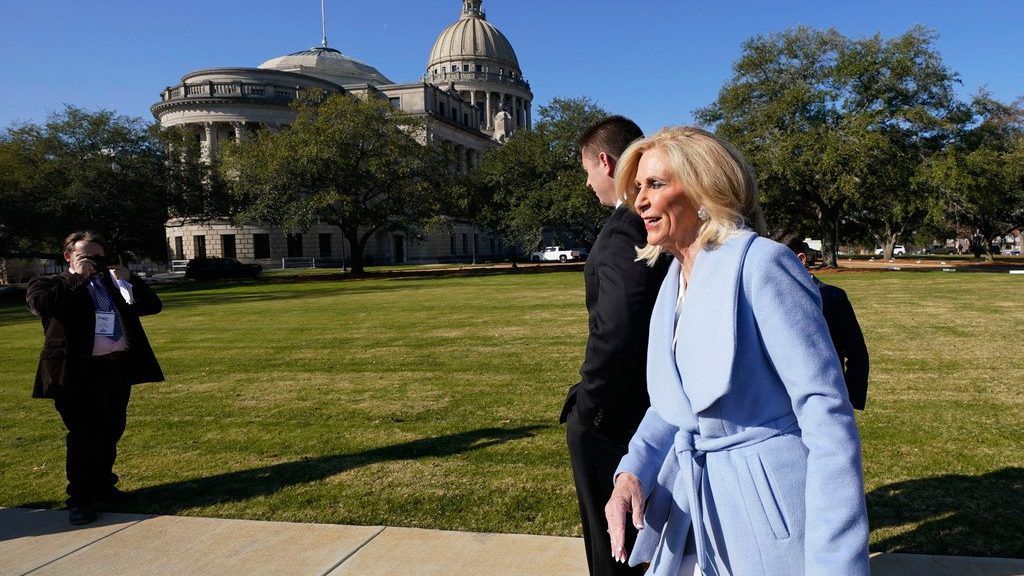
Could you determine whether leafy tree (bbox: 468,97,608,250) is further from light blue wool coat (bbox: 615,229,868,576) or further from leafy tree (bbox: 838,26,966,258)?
light blue wool coat (bbox: 615,229,868,576)

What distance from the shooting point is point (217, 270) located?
4600 centimetres

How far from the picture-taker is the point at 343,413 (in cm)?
739

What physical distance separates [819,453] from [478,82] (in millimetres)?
108374

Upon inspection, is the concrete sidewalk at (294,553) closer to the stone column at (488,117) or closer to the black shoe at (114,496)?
the black shoe at (114,496)

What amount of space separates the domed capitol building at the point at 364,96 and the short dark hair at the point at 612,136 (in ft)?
132

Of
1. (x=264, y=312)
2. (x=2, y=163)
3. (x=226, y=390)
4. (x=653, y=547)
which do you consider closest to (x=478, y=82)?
(x=2, y=163)

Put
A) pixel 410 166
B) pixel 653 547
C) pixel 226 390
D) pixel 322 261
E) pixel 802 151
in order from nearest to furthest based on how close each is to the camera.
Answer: pixel 653 547 < pixel 226 390 < pixel 802 151 < pixel 410 166 < pixel 322 261

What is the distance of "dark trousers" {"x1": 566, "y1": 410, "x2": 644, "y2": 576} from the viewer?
105 inches

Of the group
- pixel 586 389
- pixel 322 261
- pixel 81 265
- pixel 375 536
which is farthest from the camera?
pixel 322 261

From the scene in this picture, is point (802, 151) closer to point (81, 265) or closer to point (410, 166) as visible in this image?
point (410, 166)

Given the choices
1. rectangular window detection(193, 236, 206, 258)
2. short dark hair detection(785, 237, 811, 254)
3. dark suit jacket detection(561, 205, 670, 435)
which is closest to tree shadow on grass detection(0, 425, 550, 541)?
short dark hair detection(785, 237, 811, 254)

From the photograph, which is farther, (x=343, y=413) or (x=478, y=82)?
(x=478, y=82)

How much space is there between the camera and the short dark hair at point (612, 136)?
287cm

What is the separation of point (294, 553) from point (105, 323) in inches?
95.4
